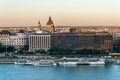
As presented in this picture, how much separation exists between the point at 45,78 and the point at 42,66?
7959 millimetres

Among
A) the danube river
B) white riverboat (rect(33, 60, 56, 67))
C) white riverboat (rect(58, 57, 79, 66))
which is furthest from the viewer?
white riverboat (rect(58, 57, 79, 66))

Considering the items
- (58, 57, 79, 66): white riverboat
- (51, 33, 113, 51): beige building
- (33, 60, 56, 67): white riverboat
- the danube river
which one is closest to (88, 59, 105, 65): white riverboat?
(58, 57, 79, 66): white riverboat

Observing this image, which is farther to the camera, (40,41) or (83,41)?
(83,41)

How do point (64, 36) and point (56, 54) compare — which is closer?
point (56, 54)

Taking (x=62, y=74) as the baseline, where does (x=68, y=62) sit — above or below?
below

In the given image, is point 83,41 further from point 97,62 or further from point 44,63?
point 44,63

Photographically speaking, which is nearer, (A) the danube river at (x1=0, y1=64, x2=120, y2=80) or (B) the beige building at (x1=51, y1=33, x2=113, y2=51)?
(A) the danube river at (x1=0, y1=64, x2=120, y2=80)

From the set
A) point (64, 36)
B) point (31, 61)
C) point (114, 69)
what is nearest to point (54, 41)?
point (64, 36)

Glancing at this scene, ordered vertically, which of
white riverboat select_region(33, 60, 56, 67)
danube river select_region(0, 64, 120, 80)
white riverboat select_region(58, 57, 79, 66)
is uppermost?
danube river select_region(0, 64, 120, 80)

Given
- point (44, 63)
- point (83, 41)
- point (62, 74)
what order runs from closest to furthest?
point (62, 74) < point (44, 63) < point (83, 41)

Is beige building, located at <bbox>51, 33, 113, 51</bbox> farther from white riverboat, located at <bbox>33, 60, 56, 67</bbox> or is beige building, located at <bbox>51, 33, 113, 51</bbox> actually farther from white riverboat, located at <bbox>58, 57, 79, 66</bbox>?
white riverboat, located at <bbox>33, 60, 56, 67</bbox>

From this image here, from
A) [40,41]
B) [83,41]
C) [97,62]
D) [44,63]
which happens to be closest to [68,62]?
[44,63]

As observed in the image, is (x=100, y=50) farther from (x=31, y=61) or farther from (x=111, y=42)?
(x=31, y=61)

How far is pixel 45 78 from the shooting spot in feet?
85.7
